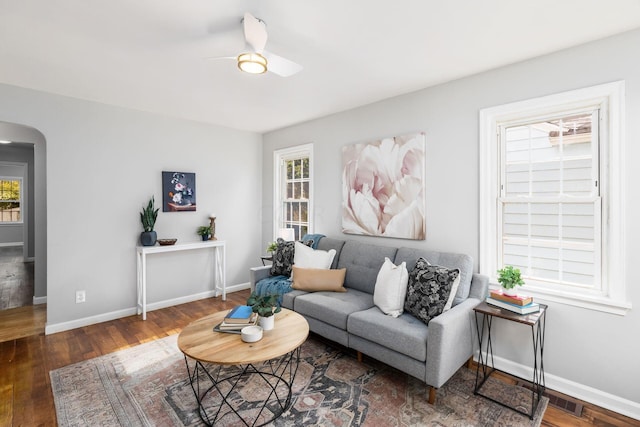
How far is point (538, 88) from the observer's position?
2441 mm

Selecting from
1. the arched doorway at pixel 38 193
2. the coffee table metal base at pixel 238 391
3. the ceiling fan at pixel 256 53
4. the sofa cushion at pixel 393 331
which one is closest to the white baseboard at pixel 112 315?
the arched doorway at pixel 38 193

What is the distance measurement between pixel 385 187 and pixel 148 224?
9.68 ft

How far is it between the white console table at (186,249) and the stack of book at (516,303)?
3499 millimetres

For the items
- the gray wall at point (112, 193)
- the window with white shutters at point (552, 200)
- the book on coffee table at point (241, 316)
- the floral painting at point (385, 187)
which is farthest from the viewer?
the gray wall at point (112, 193)

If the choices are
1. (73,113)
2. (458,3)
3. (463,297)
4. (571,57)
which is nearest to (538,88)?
(571,57)

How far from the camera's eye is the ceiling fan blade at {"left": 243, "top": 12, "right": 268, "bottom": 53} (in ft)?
6.04

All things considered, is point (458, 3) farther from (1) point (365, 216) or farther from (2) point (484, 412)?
(2) point (484, 412)

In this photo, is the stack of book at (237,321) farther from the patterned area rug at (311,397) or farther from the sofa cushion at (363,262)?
the sofa cushion at (363,262)

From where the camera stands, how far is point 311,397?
2.23m

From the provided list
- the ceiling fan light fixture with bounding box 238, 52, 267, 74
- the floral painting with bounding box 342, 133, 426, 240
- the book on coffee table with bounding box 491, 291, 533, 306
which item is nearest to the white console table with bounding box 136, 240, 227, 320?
the floral painting with bounding box 342, 133, 426, 240

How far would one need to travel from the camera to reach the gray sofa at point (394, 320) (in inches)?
84.6

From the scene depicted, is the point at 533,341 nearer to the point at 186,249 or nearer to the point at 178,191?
the point at 186,249

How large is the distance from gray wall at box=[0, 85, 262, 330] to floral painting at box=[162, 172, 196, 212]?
0.26ft

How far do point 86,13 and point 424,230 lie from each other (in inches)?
122
